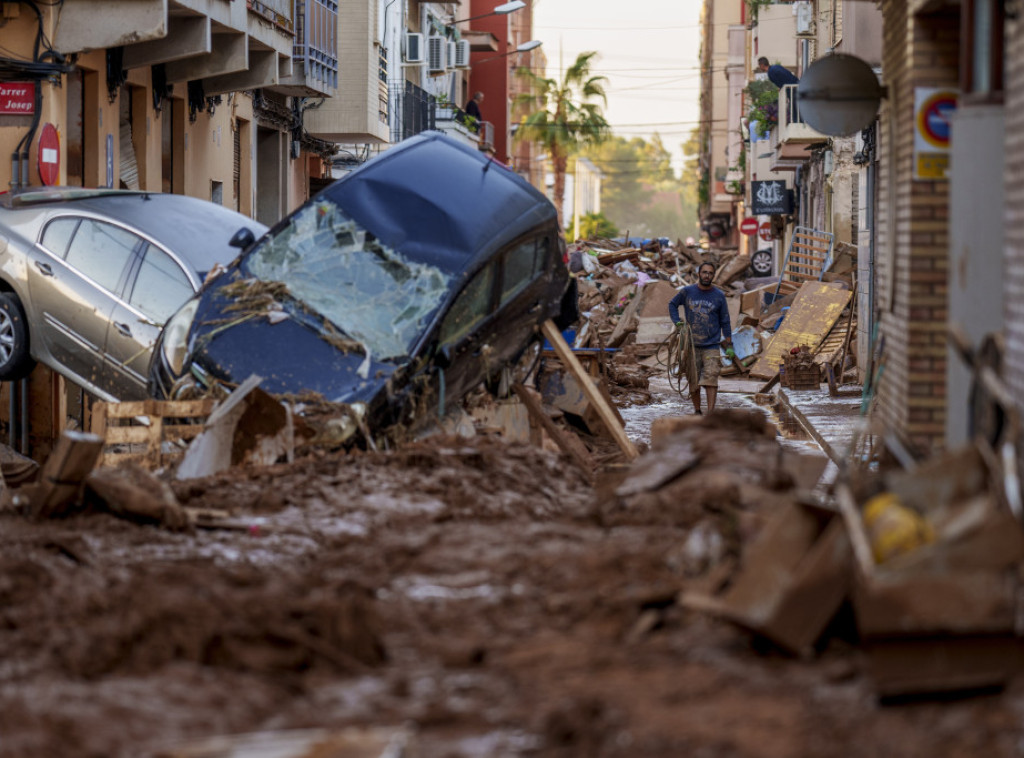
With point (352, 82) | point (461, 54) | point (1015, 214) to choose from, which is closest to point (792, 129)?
point (352, 82)

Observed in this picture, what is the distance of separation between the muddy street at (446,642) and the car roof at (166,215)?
15.1 ft

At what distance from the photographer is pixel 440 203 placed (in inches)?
458

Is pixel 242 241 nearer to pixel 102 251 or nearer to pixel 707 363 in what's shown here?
pixel 102 251

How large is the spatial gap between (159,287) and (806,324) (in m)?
14.2

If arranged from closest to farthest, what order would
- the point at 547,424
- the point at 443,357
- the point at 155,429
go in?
1. the point at 155,429
2. the point at 443,357
3. the point at 547,424

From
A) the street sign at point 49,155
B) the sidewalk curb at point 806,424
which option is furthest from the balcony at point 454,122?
the street sign at point 49,155

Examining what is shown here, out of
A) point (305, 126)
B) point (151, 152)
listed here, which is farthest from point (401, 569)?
point (305, 126)

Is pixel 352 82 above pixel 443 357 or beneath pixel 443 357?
above

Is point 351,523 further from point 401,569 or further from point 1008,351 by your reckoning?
point 1008,351

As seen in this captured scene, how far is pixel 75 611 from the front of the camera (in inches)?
244

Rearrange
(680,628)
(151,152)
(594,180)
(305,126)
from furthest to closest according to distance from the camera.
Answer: (594,180)
(305,126)
(151,152)
(680,628)

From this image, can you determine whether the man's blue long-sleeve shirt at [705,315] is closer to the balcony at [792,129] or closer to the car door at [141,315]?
the car door at [141,315]

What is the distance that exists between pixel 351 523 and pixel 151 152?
13.3 meters

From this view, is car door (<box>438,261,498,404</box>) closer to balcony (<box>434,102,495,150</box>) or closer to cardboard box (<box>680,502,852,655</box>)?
cardboard box (<box>680,502,852,655</box>)
